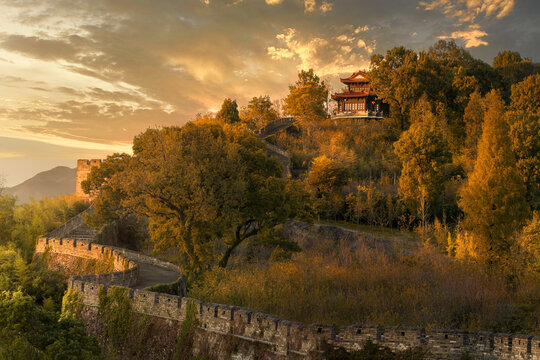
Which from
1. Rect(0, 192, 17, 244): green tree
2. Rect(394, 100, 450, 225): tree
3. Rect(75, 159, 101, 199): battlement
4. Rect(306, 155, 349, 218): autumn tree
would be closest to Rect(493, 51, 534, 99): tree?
Rect(394, 100, 450, 225): tree

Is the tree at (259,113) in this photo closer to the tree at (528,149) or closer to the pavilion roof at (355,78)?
the pavilion roof at (355,78)


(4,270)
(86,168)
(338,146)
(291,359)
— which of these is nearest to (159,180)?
(291,359)

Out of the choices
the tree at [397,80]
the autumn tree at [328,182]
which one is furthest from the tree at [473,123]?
the autumn tree at [328,182]

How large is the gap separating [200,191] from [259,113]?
38.9 m

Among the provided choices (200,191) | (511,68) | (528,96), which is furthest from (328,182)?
(511,68)

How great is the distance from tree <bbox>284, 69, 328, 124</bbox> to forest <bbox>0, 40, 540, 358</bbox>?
48.2ft

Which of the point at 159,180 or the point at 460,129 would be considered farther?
the point at 460,129

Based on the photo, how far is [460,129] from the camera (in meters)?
47.1

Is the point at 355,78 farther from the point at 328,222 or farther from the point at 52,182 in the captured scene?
the point at 52,182

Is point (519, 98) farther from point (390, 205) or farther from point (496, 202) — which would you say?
point (496, 202)

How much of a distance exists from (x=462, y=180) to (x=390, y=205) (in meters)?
8.91

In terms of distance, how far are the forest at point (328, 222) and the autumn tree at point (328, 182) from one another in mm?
122

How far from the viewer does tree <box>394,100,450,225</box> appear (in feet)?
106

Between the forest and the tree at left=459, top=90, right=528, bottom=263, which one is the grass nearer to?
the forest
